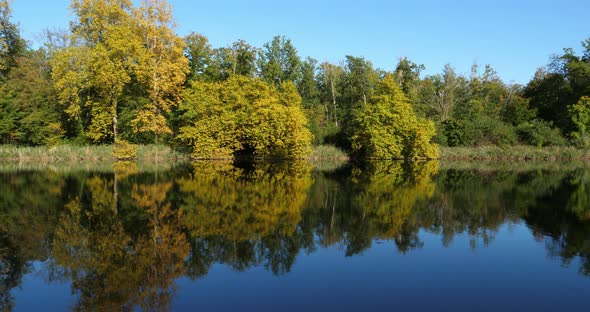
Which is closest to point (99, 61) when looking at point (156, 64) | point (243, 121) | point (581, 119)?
point (156, 64)

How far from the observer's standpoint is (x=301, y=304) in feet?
25.5

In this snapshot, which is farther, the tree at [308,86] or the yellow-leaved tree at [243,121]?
the tree at [308,86]

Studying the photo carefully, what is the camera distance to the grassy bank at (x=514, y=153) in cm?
4950

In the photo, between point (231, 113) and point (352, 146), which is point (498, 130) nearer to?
point (352, 146)

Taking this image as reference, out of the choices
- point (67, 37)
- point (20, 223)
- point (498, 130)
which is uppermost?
point (67, 37)

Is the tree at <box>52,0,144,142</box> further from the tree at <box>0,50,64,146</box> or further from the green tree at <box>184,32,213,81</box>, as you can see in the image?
the green tree at <box>184,32,213,81</box>

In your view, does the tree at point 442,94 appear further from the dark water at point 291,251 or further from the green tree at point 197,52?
the dark water at point 291,251

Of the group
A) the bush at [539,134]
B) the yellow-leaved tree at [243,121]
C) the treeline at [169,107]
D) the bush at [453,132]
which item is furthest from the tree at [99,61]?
the bush at [539,134]

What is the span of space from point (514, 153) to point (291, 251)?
46590mm

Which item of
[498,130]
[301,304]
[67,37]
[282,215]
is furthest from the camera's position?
[498,130]

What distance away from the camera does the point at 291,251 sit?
11016 mm

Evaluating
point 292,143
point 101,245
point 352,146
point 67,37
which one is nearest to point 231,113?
point 292,143

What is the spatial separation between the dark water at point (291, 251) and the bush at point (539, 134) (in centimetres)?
3514

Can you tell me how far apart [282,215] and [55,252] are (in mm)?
6745
